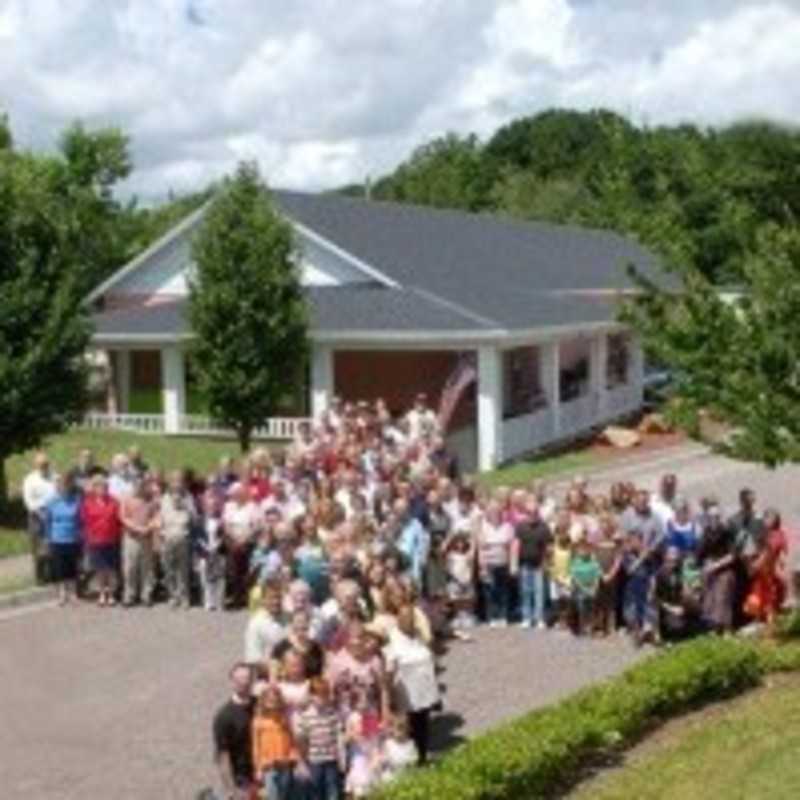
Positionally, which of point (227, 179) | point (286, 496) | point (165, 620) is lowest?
point (165, 620)

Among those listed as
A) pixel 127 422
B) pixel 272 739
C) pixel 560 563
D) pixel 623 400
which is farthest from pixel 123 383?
pixel 272 739

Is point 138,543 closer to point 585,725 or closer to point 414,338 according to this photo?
point 585,725

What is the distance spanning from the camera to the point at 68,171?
56844 millimetres

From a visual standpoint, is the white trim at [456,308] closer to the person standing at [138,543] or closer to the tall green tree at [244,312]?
the tall green tree at [244,312]

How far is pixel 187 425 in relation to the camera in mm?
38844

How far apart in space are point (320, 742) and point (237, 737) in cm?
59

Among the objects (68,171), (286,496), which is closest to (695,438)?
(286,496)

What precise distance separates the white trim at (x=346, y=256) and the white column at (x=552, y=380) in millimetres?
3815

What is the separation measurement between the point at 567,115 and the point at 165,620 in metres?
94.8

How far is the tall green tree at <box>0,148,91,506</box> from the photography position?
25.8 meters

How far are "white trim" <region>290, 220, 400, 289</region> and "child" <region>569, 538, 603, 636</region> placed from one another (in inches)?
833

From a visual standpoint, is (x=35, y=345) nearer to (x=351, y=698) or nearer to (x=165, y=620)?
(x=165, y=620)

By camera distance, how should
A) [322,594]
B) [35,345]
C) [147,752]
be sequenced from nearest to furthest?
1. [147,752]
2. [322,594]
3. [35,345]

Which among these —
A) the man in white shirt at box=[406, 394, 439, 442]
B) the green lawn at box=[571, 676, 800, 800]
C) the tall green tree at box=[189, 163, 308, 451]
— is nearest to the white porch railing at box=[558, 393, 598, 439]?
the tall green tree at box=[189, 163, 308, 451]
